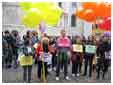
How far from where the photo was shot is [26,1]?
14570mm

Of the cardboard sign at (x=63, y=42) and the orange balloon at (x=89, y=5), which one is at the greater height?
the orange balloon at (x=89, y=5)

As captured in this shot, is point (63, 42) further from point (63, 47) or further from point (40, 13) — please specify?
point (40, 13)

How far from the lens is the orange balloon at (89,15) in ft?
48.7

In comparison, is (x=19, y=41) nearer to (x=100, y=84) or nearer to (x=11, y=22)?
(x=11, y=22)

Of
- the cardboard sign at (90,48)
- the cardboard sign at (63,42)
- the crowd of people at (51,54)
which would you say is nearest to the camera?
the crowd of people at (51,54)

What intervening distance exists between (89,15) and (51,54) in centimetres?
144

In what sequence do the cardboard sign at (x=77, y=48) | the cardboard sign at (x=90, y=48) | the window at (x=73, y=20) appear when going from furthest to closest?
the window at (x=73, y=20)
the cardboard sign at (x=90, y=48)
the cardboard sign at (x=77, y=48)

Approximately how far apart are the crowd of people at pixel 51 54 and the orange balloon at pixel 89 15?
658 millimetres

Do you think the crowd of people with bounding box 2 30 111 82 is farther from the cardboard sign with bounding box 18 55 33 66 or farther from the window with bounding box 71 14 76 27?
the window with bounding box 71 14 76 27

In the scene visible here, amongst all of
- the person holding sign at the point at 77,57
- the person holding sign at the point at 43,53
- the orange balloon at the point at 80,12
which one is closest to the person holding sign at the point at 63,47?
the person holding sign at the point at 43,53

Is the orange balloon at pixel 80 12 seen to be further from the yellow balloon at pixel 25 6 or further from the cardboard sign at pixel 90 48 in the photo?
the yellow balloon at pixel 25 6

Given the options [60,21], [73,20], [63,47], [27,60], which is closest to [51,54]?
[63,47]

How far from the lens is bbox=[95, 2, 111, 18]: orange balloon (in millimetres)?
14852

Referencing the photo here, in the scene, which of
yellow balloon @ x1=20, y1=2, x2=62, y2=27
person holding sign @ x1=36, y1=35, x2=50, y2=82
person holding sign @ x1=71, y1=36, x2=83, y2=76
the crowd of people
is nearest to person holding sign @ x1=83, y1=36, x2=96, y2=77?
the crowd of people
